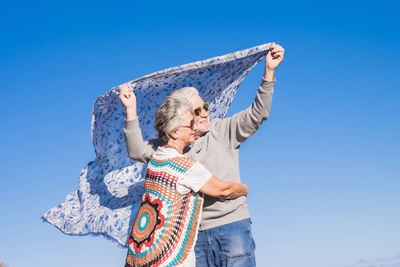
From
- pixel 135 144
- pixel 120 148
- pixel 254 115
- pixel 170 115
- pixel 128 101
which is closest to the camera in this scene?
pixel 170 115

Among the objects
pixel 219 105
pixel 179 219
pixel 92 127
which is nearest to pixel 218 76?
pixel 219 105

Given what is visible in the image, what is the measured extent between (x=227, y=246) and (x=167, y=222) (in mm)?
647

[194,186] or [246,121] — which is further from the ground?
[246,121]

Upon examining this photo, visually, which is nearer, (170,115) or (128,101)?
(170,115)

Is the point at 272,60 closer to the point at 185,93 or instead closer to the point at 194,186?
the point at 185,93

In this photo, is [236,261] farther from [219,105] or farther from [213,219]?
[219,105]

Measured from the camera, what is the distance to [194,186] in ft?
12.5

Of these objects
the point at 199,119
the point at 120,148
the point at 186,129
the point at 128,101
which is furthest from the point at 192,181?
the point at 120,148

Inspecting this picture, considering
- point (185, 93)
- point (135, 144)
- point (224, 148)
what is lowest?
point (224, 148)

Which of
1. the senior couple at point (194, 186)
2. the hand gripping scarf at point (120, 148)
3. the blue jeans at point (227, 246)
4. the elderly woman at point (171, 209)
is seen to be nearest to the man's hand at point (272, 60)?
the senior couple at point (194, 186)

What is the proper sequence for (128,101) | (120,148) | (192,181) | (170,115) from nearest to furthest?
(192,181) < (170,115) < (128,101) < (120,148)

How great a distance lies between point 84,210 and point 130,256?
1.71m

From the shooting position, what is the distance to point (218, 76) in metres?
5.17

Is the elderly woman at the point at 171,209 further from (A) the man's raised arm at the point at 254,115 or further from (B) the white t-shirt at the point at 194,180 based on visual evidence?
(A) the man's raised arm at the point at 254,115
